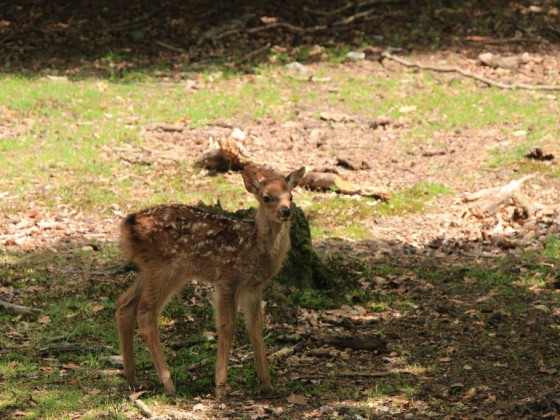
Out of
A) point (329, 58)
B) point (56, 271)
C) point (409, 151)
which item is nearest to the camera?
point (56, 271)

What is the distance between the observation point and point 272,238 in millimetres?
7238

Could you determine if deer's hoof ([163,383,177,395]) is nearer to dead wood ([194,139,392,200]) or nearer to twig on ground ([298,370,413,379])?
twig on ground ([298,370,413,379])

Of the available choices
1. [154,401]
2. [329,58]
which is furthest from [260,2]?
[154,401]

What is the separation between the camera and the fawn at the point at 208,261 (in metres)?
6.98

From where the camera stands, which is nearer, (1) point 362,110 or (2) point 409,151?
(2) point 409,151

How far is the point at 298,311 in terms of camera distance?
8719 mm

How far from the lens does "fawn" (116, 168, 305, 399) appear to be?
22.9 feet

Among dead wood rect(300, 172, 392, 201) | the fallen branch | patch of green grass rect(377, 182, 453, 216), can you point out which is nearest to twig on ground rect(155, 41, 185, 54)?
the fallen branch

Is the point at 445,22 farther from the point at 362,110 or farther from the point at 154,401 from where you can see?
the point at 154,401

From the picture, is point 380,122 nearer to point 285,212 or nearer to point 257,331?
point 285,212

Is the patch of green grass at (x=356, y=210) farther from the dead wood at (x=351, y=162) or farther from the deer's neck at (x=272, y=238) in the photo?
the deer's neck at (x=272, y=238)

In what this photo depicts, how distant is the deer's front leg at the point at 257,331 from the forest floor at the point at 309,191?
0.16 metres

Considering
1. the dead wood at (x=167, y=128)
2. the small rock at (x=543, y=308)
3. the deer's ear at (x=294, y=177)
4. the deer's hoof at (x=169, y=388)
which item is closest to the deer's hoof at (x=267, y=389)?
the deer's hoof at (x=169, y=388)

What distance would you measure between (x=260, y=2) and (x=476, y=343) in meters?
14.5
